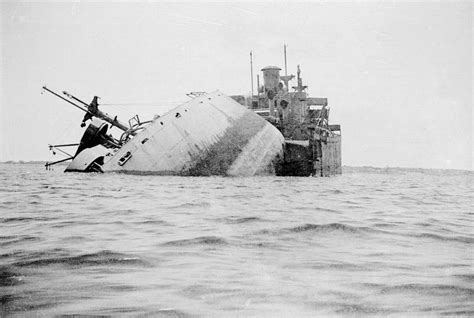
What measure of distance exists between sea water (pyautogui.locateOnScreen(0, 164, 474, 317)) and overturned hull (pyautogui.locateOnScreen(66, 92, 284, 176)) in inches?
431

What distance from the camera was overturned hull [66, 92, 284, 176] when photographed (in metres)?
18.9

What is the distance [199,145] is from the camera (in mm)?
19125

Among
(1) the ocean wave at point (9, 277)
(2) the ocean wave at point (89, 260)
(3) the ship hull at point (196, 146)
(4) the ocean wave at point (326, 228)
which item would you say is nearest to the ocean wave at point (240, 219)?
(4) the ocean wave at point (326, 228)

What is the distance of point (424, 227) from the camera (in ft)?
22.4

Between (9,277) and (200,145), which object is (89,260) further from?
(200,145)

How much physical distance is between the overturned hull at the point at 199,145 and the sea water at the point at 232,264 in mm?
10960

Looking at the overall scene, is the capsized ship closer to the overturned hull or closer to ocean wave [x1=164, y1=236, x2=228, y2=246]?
the overturned hull

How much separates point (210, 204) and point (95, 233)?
350 centimetres

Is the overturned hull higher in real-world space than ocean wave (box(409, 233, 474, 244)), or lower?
higher

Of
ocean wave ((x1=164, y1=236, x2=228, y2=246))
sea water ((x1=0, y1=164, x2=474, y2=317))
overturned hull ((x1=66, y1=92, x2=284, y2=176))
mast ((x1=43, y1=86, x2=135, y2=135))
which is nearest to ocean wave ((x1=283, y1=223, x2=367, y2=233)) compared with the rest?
sea water ((x1=0, y1=164, x2=474, y2=317))

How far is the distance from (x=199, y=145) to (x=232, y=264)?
1515 cm

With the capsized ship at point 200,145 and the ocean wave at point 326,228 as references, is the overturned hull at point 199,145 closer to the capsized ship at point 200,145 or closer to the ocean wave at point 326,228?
the capsized ship at point 200,145

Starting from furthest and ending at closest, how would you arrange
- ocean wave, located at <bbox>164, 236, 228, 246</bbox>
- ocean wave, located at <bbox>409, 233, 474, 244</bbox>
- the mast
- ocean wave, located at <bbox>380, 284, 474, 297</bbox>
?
the mast → ocean wave, located at <bbox>409, 233, 474, 244</bbox> → ocean wave, located at <bbox>164, 236, 228, 246</bbox> → ocean wave, located at <bbox>380, 284, 474, 297</bbox>

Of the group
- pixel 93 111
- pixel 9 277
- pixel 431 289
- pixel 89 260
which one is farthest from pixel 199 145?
pixel 431 289
